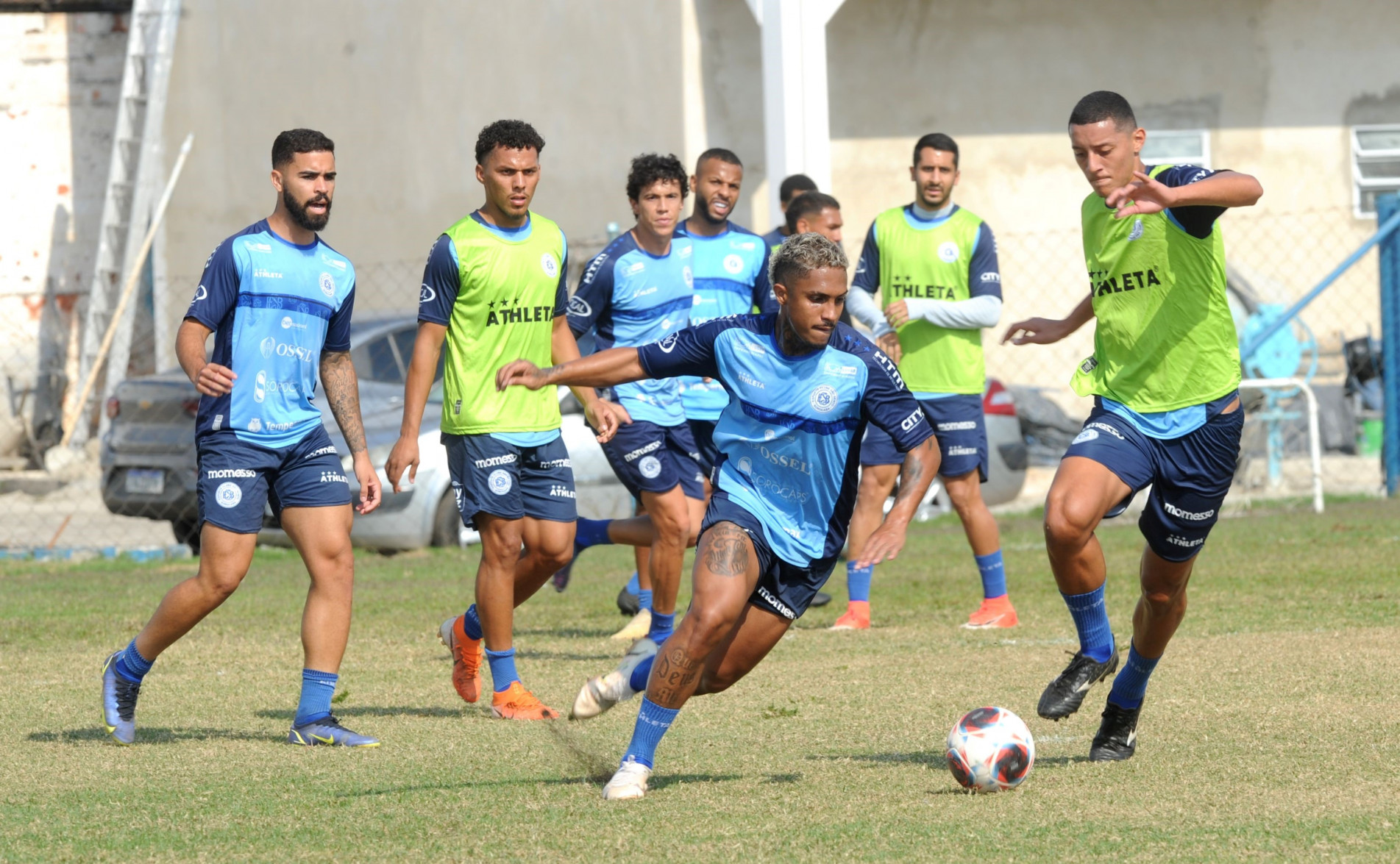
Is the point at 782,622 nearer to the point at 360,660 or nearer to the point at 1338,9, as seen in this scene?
the point at 360,660

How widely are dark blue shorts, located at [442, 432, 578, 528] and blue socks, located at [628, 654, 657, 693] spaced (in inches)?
58.6

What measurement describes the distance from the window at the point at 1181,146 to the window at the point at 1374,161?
1.79 meters

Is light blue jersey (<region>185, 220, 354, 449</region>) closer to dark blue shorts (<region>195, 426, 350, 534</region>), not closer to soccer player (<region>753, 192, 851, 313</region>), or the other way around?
dark blue shorts (<region>195, 426, 350, 534</region>)

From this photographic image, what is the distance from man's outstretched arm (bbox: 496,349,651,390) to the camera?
550cm

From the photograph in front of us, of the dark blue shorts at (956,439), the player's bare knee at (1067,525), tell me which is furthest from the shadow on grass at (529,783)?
the dark blue shorts at (956,439)

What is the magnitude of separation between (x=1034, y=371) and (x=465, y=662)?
13341 millimetres

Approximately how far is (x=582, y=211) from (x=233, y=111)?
241 inches

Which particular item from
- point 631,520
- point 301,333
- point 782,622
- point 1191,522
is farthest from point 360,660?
point 1191,522

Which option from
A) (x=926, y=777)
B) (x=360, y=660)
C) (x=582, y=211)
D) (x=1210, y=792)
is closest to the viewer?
(x=1210, y=792)

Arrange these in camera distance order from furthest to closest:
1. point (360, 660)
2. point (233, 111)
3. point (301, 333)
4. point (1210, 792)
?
point (233, 111)
point (360, 660)
point (301, 333)
point (1210, 792)

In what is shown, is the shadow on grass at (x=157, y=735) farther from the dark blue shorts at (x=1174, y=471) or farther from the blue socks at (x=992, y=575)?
the blue socks at (x=992, y=575)

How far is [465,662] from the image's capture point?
23.9ft

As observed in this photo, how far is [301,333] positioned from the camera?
21.4 ft

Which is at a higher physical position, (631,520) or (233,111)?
(233,111)
